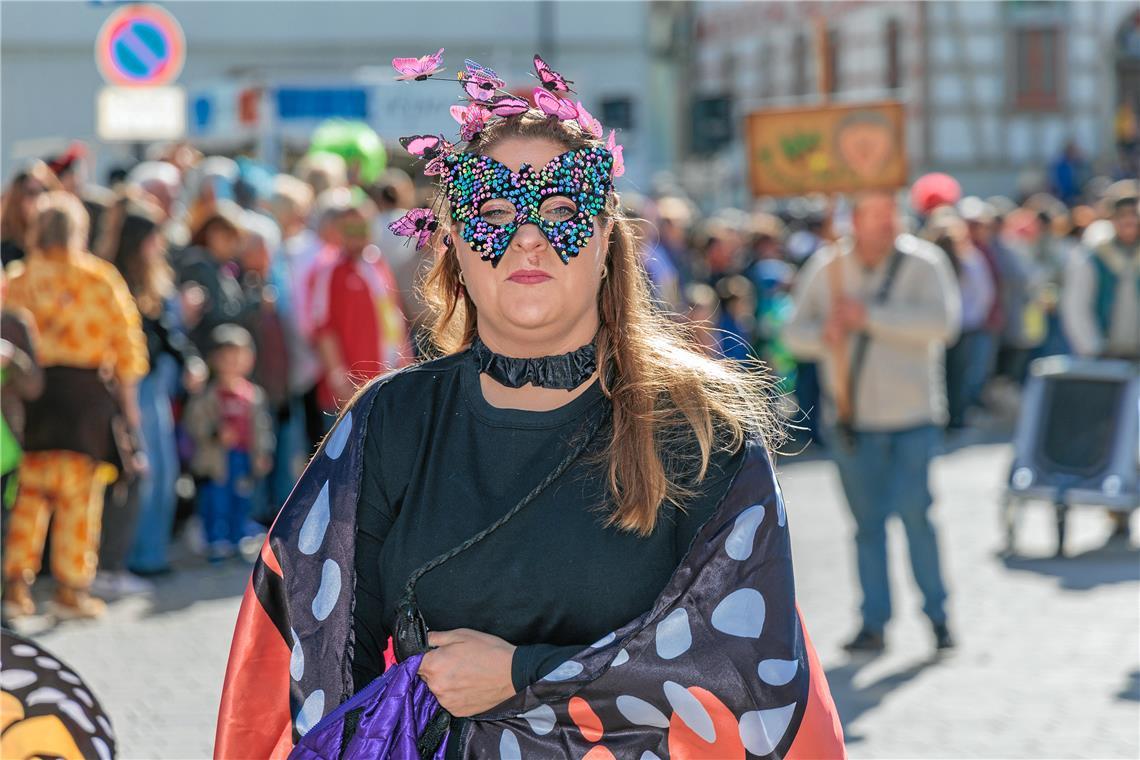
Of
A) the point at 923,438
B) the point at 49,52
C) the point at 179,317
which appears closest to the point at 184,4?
the point at 49,52

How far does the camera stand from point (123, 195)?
359 inches

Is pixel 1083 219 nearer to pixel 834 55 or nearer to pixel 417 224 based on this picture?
pixel 417 224

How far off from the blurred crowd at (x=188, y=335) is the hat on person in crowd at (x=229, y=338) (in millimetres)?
11

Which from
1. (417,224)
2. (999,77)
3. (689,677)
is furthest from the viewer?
(999,77)

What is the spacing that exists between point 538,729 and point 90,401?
5.82 meters

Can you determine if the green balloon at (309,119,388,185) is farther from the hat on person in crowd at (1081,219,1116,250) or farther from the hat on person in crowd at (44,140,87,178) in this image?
the hat on person in crowd at (1081,219,1116,250)

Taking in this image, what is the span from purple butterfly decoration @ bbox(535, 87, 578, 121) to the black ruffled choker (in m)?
0.40

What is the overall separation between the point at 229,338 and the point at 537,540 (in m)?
7.04

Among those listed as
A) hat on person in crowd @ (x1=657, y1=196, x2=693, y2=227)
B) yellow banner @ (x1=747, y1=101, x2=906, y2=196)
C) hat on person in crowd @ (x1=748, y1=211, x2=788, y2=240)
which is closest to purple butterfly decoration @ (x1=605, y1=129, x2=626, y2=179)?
yellow banner @ (x1=747, y1=101, x2=906, y2=196)

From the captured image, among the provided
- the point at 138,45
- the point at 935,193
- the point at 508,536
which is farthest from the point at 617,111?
the point at 508,536

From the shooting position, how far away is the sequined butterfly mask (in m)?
3.13

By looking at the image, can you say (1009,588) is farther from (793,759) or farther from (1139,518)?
(793,759)

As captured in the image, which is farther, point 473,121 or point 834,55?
point 834,55

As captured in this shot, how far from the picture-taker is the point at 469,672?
9.66 ft
